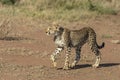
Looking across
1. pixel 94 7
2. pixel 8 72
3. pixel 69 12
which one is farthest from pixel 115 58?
pixel 94 7

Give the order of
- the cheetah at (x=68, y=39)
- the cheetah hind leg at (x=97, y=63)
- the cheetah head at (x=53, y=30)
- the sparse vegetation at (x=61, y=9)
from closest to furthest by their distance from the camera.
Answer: the cheetah head at (x=53, y=30) < the cheetah at (x=68, y=39) < the cheetah hind leg at (x=97, y=63) < the sparse vegetation at (x=61, y=9)

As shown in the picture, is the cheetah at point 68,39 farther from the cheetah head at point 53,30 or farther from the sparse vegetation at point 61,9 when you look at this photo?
the sparse vegetation at point 61,9

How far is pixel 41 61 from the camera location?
14781 mm

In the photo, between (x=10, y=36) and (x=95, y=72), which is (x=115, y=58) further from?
(x=10, y=36)

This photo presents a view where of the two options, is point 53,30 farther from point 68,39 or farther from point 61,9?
point 61,9

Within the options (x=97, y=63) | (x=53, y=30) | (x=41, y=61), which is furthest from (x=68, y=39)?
(x=41, y=61)

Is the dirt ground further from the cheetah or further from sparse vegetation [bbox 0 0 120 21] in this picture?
sparse vegetation [bbox 0 0 120 21]

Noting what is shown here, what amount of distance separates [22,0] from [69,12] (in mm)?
3463

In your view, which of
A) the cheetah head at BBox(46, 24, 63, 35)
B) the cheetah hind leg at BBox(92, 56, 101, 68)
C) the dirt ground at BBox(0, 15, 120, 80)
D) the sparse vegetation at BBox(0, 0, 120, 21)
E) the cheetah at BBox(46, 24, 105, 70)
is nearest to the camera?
the dirt ground at BBox(0, 15, 120, 80)

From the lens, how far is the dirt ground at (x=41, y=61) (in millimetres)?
12883

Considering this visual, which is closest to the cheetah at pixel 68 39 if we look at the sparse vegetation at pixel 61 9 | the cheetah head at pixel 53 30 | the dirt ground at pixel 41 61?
the cheetah head at pixel 53 30

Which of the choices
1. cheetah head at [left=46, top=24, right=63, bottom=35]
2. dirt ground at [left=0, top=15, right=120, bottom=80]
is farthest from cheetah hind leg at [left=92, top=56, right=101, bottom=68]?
cheetah head at [left=46, top=24, right=63, bottom=35]

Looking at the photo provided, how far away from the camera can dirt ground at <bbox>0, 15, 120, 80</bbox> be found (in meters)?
12.9

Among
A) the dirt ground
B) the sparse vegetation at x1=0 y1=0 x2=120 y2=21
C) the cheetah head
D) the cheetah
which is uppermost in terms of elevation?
the cheetah head
